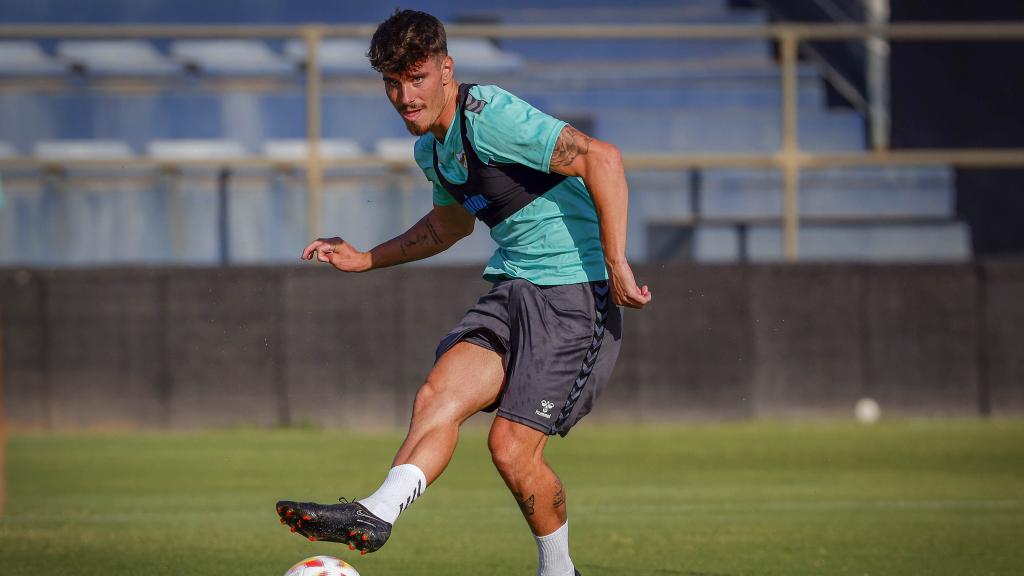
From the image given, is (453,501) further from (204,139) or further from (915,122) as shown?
(915,122)

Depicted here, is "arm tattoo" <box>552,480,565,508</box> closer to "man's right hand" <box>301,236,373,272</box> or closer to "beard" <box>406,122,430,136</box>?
"man's right hand" <box>301,236,373,272</box>

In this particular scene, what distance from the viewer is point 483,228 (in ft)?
56.2

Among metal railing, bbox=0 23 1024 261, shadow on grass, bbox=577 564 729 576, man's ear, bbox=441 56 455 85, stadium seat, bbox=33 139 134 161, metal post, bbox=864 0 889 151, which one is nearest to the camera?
man's ear, bbox=441 56 455 85

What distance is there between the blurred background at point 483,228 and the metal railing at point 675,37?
0.04m

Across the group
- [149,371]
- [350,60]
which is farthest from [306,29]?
[149,371]

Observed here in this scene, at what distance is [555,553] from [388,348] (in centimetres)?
961

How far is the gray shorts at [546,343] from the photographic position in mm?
5578

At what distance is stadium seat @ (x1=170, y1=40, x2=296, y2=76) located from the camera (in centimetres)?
1888

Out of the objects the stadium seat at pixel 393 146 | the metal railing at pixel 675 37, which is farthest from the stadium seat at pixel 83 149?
the stadium seat at pixel 393 146

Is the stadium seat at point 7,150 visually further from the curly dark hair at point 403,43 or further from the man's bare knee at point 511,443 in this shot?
the man's bare knee at point 511,443

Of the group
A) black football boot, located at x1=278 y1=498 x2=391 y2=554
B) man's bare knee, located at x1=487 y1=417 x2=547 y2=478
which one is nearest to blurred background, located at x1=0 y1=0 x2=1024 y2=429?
man's bare knee, located at x1=487 y1=417 x2=547 y2=478

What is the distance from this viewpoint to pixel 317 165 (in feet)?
55.7

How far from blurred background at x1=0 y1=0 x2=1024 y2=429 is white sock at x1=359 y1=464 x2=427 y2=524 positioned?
9976mm

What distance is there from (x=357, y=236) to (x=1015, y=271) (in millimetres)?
6801
